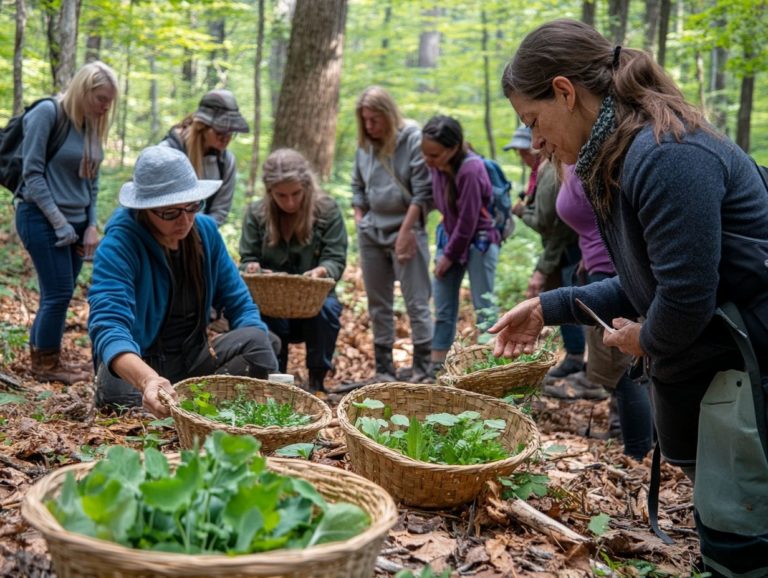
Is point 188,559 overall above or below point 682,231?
below

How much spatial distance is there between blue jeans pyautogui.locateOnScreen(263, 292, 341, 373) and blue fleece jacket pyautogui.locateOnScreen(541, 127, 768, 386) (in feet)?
11.8

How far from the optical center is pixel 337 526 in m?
1.63

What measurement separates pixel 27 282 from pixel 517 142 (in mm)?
5166

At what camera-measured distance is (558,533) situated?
261 centimetres

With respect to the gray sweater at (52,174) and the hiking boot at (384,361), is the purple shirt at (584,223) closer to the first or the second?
the hiking boot at (384,361)

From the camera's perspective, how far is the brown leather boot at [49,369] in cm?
546

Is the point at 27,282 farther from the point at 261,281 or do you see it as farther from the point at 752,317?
the point at 752,317

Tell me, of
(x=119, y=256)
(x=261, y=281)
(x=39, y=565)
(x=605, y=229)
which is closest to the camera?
(x=39, y=565)

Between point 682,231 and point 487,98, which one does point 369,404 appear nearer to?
point 682,231

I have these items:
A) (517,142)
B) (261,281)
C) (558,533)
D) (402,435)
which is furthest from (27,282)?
(558,533)

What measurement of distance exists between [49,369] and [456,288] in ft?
10.4

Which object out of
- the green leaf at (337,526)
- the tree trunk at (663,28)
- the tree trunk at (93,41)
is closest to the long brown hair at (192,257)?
the green leaf at (337,526)

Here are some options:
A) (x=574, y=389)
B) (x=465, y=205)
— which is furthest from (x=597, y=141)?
(x=574, y=389)

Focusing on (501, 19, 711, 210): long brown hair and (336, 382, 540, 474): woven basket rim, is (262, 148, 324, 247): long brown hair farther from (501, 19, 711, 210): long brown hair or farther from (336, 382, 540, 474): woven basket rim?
(501, 19, 711, 210): long brown hair
